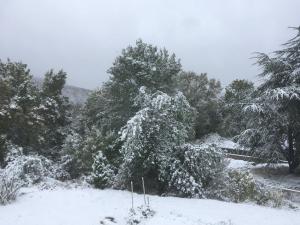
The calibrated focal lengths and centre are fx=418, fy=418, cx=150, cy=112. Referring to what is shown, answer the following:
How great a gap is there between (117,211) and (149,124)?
18.7 ft

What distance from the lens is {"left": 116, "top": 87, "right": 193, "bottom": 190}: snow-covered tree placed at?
17.6 m

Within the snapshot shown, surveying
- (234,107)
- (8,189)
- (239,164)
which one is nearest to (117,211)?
(8,189)

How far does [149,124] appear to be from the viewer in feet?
60.1

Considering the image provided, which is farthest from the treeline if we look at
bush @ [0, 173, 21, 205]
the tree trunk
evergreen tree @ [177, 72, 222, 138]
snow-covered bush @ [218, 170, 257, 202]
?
evergreen tree @ [177, 72, 222, 138]

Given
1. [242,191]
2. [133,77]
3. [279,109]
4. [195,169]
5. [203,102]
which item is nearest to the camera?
[242,191]

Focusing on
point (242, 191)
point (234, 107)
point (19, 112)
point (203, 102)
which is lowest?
point (242, 191)

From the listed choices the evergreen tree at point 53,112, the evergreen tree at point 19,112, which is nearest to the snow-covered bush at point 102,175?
the evergreen tree at point 19,112

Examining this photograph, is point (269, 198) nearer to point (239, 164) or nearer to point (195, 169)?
point (195, 169)

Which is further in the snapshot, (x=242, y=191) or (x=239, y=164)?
(x=239, y=164)

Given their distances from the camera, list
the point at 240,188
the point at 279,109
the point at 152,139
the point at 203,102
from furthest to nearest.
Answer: the point at 203,102
the point at 279,109
the point at 152,139
the point at 240,188

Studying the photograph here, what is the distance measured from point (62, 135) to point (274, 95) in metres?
18.2

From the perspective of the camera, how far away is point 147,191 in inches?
722

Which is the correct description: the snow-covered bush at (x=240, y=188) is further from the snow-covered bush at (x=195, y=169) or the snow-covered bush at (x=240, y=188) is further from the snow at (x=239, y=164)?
the snow at (x=239, y=164)

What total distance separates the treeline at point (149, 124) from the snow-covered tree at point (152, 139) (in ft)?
0.14
